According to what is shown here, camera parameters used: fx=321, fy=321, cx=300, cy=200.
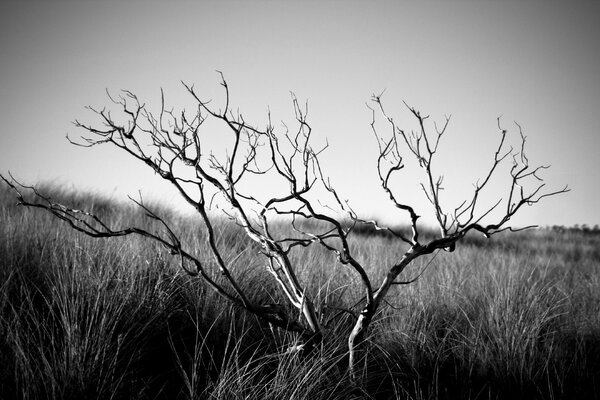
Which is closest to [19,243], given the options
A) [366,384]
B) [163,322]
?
[163,322]

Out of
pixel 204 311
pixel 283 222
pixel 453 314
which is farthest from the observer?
pixel 283 222

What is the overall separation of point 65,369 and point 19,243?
1.71 metres

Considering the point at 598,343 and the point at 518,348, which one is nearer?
the point at 518,348

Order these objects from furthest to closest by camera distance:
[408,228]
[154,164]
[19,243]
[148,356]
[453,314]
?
[408,228] → [453,314] → [19,243] → [148,356] → [154,164]

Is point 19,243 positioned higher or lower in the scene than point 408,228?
lower

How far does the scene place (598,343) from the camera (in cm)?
255

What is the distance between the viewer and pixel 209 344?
184cm

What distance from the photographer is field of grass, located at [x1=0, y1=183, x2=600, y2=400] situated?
132 cm

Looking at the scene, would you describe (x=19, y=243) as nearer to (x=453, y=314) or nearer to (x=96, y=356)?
(x=96, y=356)

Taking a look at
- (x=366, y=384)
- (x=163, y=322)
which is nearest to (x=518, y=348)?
(x=366, y=384)

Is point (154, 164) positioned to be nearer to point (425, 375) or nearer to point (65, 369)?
Result: point (65, 369)

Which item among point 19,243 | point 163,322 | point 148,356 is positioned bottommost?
point 148,356

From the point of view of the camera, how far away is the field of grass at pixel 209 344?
4.34 feet

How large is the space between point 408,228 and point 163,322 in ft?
31.9
